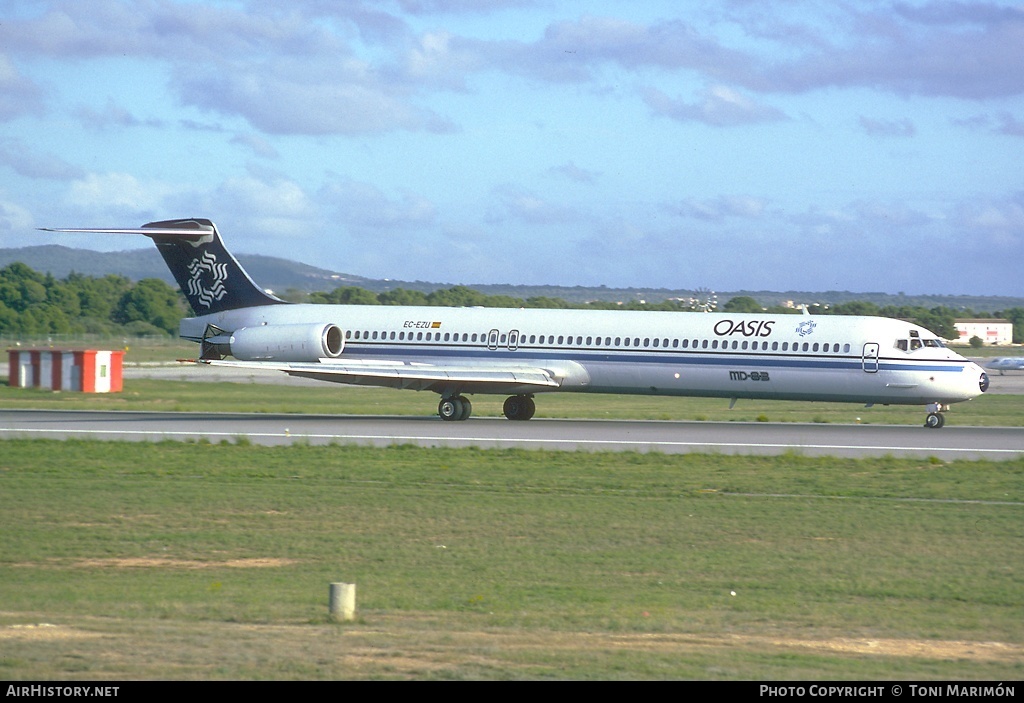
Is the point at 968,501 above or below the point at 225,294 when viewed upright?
below

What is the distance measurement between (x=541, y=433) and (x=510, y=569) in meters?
17.7

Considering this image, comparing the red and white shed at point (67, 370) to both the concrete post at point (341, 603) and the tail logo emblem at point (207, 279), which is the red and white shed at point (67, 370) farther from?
the concrete post at point (341, 603)

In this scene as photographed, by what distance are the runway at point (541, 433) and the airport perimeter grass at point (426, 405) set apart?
3.38m

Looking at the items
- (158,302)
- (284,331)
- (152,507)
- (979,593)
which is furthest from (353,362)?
(158,302)

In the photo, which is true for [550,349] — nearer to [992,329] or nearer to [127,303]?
[127,303]

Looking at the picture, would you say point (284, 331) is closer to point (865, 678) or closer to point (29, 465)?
point (29, 465)

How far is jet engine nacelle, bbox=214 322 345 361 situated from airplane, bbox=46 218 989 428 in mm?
40

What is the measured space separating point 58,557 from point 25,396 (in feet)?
109

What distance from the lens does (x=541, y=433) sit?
30.5m

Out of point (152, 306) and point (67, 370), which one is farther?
point (152, 306)

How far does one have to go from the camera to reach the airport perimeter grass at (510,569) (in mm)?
8961

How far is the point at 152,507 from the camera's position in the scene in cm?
1688

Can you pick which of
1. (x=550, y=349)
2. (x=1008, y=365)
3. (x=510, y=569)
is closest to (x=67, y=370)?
(x=550, y=349)

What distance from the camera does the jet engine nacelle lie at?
35.5 meters
